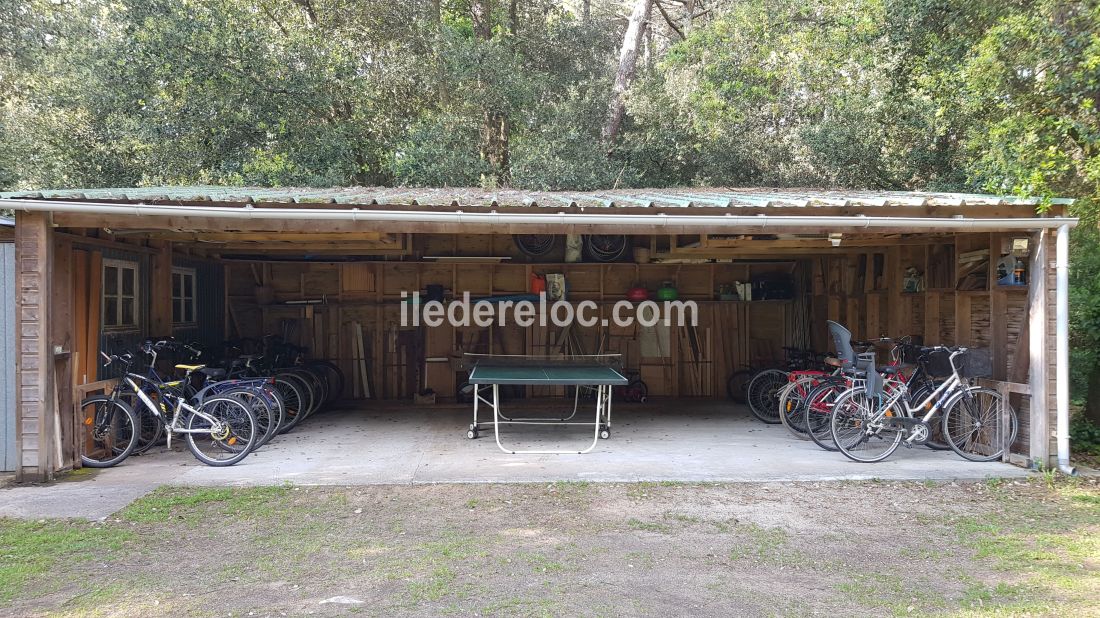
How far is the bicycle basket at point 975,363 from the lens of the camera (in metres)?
6.14

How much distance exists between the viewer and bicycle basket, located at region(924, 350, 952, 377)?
245 inches

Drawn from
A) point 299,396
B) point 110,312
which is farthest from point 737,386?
point 110,312

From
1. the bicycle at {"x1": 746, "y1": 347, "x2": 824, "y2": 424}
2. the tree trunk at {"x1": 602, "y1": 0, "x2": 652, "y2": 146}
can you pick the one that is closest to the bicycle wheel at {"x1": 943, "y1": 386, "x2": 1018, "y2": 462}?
the bicycle at {"x1": 746, "y1": 347, "x2": 824, "y2": 424}

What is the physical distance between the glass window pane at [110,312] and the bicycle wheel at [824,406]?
6448 millimetres

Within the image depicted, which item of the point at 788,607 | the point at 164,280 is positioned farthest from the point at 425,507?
the point at 164,280

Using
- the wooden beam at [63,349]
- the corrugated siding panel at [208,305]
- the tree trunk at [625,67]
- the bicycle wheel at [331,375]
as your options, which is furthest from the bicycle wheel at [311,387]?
the tree trunk at [625,67]

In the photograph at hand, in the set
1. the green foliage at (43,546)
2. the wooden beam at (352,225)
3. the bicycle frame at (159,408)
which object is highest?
the wooden beam at (352,225)

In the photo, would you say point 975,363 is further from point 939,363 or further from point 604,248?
point 604,248

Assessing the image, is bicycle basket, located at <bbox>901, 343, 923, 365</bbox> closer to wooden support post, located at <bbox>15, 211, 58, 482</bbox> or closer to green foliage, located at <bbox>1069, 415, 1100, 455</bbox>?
green foliage, located at <bbox>1069, 415, 1100, 455</bbox>

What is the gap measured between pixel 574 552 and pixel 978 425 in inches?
167

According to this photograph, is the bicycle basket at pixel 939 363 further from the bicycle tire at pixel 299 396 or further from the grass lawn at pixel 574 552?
the bicycle tire at pixel 299 396

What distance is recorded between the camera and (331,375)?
9695mm

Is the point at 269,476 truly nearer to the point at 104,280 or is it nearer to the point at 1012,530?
the point at 104,280

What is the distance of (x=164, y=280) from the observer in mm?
7469
